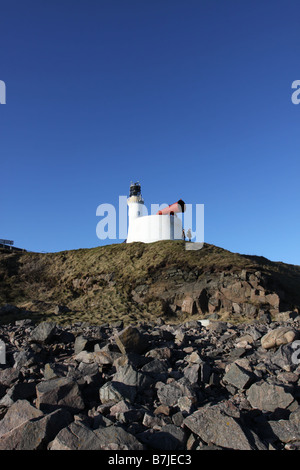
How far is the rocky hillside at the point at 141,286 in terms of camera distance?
24562 mm

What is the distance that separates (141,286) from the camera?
29.2 metres

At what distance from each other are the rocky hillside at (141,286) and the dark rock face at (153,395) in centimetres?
1156

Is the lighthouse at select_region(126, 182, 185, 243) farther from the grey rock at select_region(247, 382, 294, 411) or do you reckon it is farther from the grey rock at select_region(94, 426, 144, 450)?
the grey rock at select_region(94, 426, 144, 450)

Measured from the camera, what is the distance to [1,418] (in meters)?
7.58

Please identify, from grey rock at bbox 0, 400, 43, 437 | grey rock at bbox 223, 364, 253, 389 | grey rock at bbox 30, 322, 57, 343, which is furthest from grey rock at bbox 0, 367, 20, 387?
grey rock at bbox 223, 364, 253, 389

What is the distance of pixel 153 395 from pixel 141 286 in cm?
2081

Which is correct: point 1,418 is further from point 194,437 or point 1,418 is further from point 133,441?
point 194,437

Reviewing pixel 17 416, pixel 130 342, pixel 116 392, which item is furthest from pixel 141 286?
pixel 17 416

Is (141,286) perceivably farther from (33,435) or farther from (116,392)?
(33,435)

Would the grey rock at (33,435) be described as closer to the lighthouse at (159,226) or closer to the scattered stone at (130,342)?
the scattered stone at (130,342)

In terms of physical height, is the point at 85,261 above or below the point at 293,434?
above
